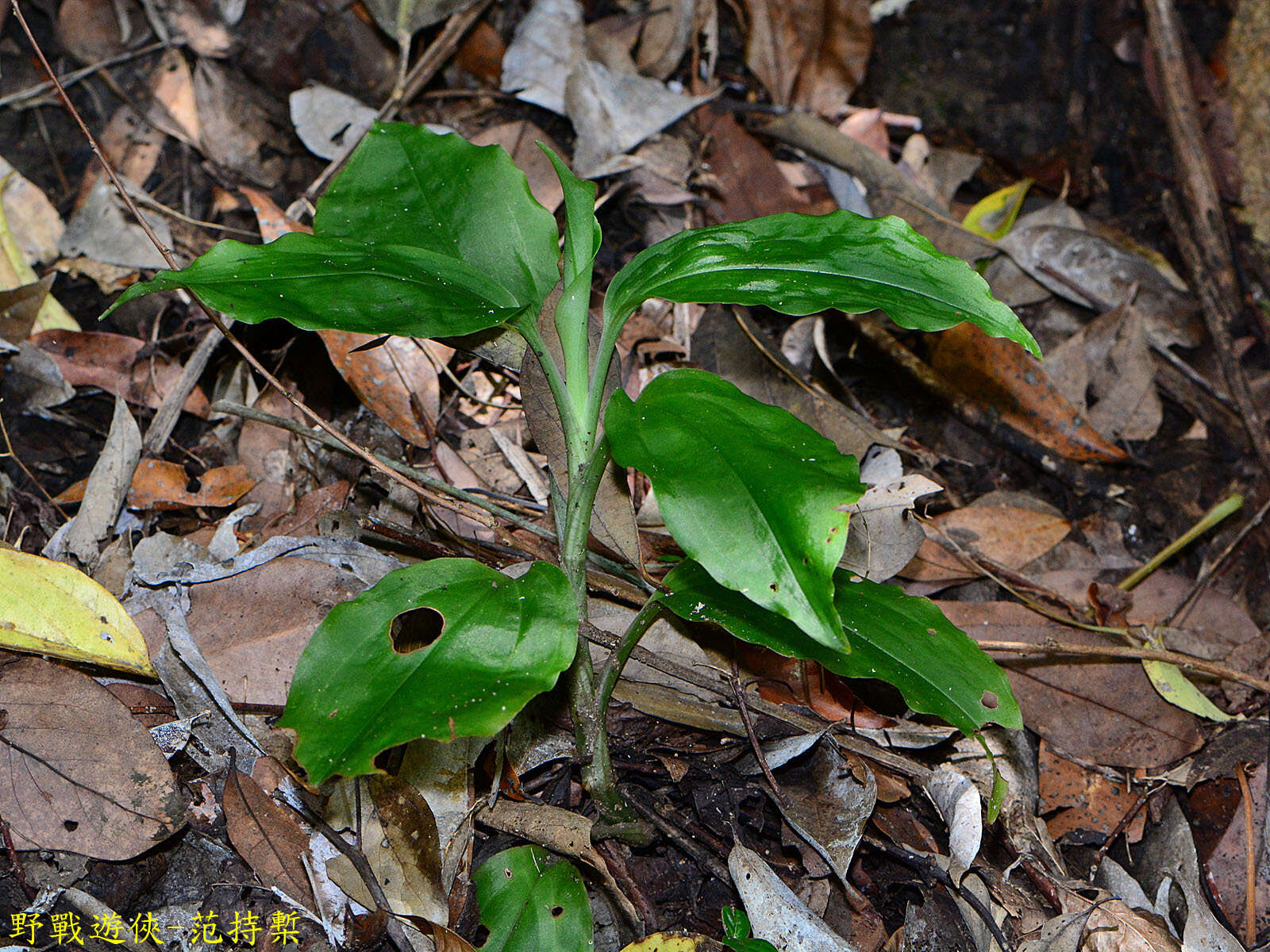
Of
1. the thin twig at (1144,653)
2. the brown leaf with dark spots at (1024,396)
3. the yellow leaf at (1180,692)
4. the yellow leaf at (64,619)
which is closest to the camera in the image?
the yellow leaf at (64,619)

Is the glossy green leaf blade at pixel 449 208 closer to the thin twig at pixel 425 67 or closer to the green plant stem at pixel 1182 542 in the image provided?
the thin twig at pixel 425 67

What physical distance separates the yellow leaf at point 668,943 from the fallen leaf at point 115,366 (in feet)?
5.24

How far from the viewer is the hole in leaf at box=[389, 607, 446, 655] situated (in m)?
1.68

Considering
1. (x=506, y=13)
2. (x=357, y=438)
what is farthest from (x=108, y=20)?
(x=357, y=438)

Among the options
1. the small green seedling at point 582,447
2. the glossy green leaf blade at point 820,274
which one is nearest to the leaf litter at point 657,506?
the small green seedling at point 582,447

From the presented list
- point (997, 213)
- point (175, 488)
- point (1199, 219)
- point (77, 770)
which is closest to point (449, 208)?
point (175, 488)

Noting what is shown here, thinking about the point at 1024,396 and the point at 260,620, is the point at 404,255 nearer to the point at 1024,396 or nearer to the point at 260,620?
the point at 260,620

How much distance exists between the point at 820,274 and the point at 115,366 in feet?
5.82

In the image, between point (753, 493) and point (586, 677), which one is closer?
point (753, 493)

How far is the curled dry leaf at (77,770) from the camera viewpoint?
5.05ft

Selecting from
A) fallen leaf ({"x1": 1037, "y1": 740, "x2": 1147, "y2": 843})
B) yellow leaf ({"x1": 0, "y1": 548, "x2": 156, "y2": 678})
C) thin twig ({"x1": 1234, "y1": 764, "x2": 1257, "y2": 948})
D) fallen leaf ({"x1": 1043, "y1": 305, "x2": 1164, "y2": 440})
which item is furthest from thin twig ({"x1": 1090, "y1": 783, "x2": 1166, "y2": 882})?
yellow leaf ({"x1": 0, "y1": 548, "x2": 156, "y2": 678})

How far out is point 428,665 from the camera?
4.14ft

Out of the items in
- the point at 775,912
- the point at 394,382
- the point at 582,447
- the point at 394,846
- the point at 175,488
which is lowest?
the point at 775,912

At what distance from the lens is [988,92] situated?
316 centimetres
